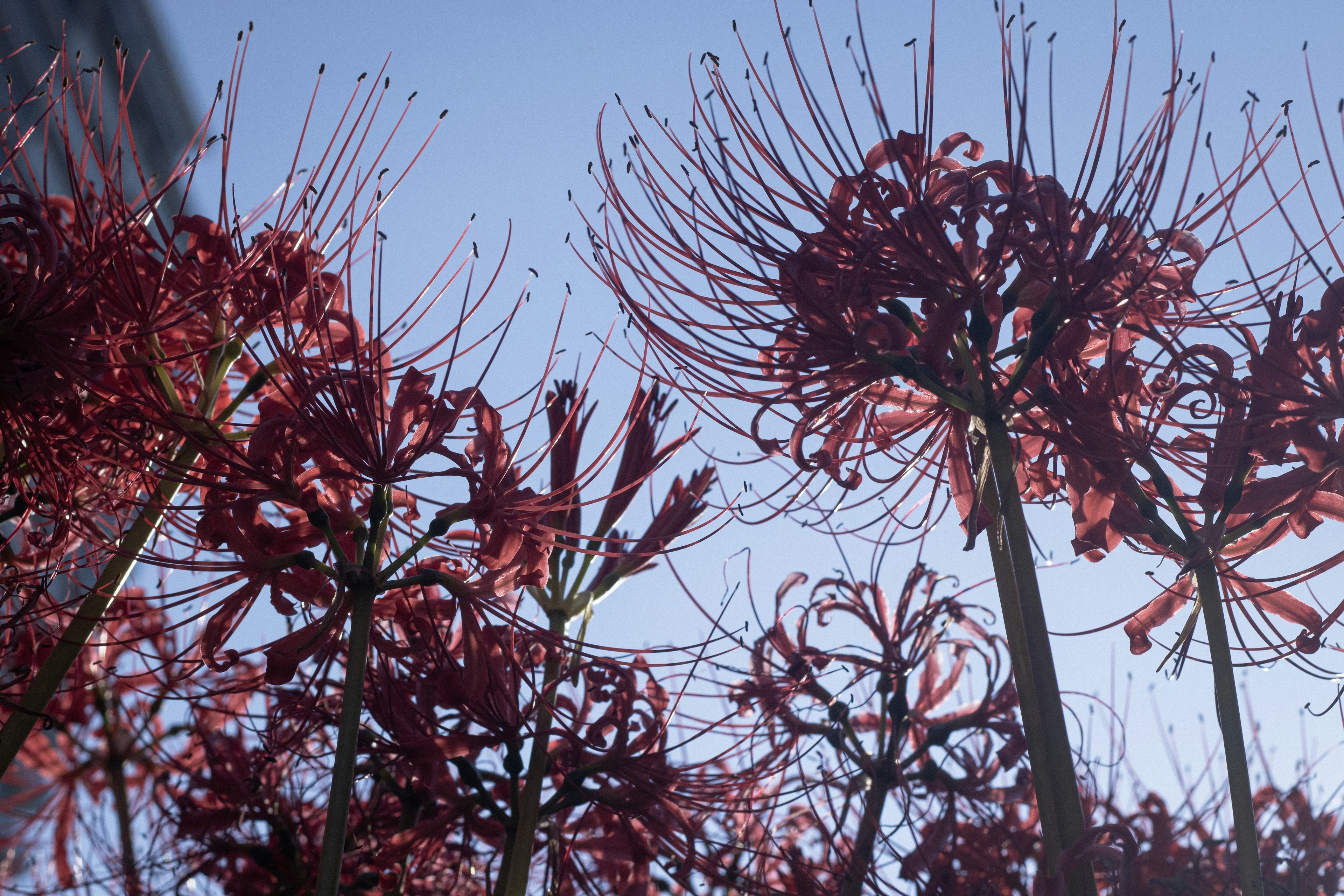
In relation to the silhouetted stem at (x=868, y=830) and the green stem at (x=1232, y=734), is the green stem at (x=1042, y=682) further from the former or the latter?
the silhouetted stem at (x=868, y=830)

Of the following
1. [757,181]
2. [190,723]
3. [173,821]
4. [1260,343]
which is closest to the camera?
[1260,343]

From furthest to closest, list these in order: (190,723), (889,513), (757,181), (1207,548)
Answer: (190,723), (889,513), (757,181), (1207,548)

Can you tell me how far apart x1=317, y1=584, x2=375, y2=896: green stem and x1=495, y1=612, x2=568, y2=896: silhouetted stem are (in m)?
0.40

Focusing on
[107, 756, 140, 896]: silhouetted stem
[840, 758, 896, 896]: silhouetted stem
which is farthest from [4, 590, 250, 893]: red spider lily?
[840, 758, 896, 896]: silhouetted stem

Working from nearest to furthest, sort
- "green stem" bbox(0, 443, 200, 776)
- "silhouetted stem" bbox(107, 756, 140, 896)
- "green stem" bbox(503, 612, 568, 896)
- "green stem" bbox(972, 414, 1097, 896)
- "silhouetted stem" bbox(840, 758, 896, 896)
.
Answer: "green stem" bbox(972, 414, 1097, 896) < "green stem" bbox(0, 443, 200, 776) < "green stem" bbox(503, 612, 568, 896) < "silhouetted stem" bbox(840, 758, 896, 896) < "silhouetted stem" bbox(107, 756, 140, 896)

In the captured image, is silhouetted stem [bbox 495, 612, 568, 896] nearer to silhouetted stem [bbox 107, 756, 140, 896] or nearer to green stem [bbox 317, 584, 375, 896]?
green stem [bbox 317, 584, 375, 896]

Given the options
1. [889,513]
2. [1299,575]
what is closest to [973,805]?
[889,513]

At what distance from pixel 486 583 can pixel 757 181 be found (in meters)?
0.88

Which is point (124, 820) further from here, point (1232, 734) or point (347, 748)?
point (1232, 734)

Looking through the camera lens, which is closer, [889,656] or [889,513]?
[889,513]

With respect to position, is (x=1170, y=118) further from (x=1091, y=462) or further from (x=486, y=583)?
(x=486, y=583)

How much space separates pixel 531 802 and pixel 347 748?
56 centimetres

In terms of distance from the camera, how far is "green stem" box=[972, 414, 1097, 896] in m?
1.43

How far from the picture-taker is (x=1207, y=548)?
1.63 m
